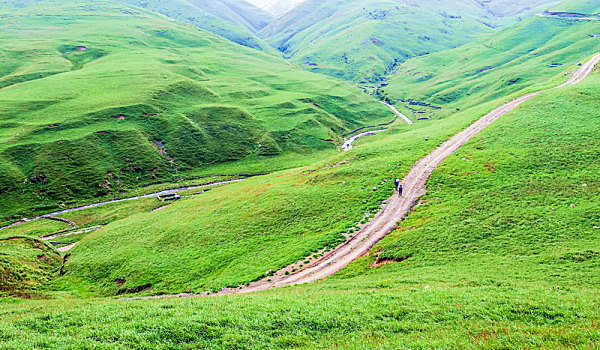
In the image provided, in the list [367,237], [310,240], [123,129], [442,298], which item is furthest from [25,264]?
[123,129]

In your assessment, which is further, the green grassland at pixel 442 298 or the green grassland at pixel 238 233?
the green grassland at pixel 238 233

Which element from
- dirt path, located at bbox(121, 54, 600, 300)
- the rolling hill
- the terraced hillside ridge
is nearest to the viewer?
the rolling hill

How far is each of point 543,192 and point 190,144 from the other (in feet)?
445

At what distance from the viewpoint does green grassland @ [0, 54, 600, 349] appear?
18.4m

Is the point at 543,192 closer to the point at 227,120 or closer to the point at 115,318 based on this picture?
the point at 115,318

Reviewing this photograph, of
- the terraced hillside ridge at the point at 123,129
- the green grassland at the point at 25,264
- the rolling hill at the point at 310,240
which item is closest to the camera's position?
the rolling hill at the point at 310,240

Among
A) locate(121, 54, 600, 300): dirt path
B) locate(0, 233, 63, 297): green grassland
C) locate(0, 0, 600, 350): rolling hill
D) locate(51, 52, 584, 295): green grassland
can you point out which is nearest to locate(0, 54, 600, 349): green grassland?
locate(0, 0, 600, 350): rolling hill

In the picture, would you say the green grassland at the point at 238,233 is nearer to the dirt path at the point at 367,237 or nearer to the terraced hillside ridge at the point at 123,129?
the dirt path at the point at 367,237

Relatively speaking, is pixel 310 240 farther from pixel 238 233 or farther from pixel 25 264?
pixel 25 264

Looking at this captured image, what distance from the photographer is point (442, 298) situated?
2427 centimetres

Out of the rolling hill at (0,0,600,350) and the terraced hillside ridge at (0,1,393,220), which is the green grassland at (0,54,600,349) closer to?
the rolling hill at (0,0,600,350)

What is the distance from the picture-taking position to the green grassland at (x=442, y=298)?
1844 centimetres

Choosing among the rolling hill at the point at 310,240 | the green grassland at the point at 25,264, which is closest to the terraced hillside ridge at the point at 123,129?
the rolling hill at the point at 310,240

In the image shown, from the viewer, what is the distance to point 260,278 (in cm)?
4206
